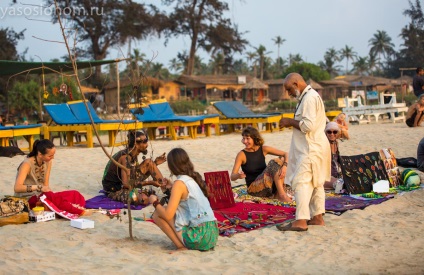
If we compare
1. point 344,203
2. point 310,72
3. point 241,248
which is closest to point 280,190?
point 344,203

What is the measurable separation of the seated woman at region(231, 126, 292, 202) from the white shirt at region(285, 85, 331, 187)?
1.37 meters

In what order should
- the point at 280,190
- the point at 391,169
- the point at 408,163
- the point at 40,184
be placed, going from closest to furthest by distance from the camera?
the point at 40,184 → the point at 280,190 → the point at 391,169 → the point at 408,163

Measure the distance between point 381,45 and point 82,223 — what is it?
9272 centimetres

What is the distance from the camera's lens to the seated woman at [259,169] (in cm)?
679

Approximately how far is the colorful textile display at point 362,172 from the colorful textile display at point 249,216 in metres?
1.31

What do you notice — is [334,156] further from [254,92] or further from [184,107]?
[254,92]

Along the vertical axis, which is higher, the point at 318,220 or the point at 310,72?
the point at 310,72

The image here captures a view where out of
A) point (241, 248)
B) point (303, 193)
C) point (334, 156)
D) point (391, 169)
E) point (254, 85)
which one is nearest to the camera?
point (241, 248)

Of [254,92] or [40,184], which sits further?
[254,92]

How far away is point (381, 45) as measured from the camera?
92.6 metres

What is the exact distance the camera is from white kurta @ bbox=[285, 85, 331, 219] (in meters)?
5.25

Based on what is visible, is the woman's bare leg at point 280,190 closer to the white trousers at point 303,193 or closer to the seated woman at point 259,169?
the seated woman at point 259,169

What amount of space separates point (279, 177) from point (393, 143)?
5174mm

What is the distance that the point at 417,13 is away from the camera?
53.3 meters
